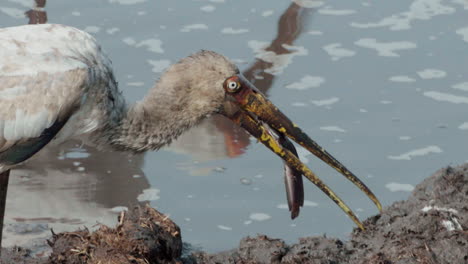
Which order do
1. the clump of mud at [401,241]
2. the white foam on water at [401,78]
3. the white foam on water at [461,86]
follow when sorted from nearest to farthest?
the clump of mud at [401,241] → the white foam on water at [461,86] → the white foam on water at [401,78]

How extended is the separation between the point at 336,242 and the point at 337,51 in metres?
3.93

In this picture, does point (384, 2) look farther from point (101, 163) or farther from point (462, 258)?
point (462, 258)

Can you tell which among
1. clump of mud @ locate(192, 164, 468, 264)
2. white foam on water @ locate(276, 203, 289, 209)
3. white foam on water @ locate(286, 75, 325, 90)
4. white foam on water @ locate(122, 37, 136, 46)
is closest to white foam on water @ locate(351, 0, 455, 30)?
white foam on water @ locate(286, 75, 325, 90)

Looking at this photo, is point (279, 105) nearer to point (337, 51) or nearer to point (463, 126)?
point (337, 51)

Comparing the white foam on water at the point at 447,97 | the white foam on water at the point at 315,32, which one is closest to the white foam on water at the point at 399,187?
the white foam on water at the point at 447,97

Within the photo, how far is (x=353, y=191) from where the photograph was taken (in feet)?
27.8

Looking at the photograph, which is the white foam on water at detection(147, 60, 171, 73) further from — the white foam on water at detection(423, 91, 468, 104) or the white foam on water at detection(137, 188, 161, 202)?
the white foam on water at detection(423, 91, 468, 104)

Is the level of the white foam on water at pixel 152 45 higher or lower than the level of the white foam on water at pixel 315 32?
lower

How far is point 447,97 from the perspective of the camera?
32.4 ft

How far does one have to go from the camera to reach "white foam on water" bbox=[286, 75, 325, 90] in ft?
33.3

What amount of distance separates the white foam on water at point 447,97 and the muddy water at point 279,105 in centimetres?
2

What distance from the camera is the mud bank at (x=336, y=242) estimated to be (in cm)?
636

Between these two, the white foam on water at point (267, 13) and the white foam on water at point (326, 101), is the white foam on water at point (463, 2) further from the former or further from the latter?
the white foam on water at point (326, 101)

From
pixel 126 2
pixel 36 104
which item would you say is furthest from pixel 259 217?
pixel 126 2
